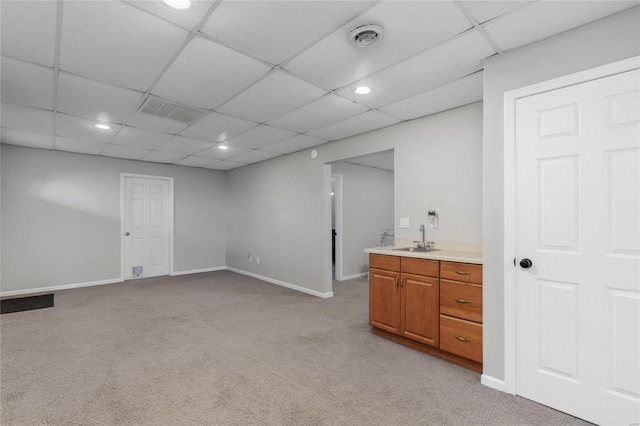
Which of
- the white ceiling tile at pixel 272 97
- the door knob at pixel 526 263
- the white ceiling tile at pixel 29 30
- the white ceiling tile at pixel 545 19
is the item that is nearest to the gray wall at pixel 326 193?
the door knob at pixel 526 263

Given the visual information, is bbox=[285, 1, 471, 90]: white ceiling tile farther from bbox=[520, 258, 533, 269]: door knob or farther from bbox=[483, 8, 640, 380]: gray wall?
bbox=[520, 258, 533, 269]: door knob

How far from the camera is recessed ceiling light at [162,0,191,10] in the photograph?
174 centimetres

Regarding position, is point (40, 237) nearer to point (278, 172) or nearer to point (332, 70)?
point (278, 172)

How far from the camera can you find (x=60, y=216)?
5.60 meters

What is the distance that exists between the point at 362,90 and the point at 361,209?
4050 millimetres

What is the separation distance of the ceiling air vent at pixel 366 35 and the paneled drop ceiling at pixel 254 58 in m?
0.03

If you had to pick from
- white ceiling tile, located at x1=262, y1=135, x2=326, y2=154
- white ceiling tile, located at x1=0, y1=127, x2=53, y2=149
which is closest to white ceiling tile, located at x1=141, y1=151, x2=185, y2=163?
white ceiling tile, located at x1=0, y1=127, x2=53, y2=149

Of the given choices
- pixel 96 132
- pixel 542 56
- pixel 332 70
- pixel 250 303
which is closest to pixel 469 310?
pixel 542 56

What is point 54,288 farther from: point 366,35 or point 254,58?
point 366,35

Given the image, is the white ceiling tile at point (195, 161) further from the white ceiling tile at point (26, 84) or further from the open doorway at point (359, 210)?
the white ceiling tile at point (26, 84)

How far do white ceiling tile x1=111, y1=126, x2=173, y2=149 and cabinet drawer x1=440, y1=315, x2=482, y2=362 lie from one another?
444 centimetres

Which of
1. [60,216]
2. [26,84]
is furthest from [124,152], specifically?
[26,84]

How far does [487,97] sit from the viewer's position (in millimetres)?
2434

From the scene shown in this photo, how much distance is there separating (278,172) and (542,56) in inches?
181
